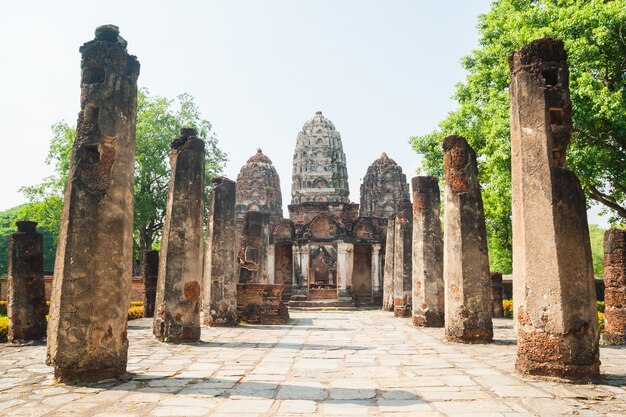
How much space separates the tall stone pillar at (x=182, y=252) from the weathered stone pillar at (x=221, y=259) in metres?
2.89

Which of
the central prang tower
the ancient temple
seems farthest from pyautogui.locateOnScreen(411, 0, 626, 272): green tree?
the central prang tower

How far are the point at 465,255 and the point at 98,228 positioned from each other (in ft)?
19.7

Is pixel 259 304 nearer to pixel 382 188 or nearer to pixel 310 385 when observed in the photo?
pixel 310 385

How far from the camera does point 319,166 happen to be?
1487 inches

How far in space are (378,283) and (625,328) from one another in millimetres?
15879

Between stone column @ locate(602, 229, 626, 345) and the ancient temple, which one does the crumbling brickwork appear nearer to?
the ancient temple

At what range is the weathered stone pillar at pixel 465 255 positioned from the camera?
29.7 feet

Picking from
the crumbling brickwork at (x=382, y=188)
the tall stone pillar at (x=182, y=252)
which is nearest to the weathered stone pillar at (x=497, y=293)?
the tall stone pillar at (x=182, y=252)

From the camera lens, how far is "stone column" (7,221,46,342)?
9430mm

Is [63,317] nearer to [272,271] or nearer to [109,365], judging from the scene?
[109,365]

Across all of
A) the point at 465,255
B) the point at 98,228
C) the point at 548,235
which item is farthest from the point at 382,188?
the point at 98,228

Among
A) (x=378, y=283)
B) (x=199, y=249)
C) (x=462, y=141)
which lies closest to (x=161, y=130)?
(x=378, y=283)

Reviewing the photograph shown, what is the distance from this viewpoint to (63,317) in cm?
557

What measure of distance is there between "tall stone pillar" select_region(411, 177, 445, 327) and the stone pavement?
11.6ft
